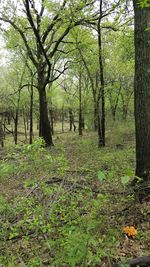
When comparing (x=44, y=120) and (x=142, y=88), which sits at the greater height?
(x=142, y=88)

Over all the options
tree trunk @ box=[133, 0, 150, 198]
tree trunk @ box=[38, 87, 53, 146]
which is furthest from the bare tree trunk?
tree trunk @ box=[133, 0, 150, 198]

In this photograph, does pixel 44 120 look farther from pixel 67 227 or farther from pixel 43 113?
pixel 67 227

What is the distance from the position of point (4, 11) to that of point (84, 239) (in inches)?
517

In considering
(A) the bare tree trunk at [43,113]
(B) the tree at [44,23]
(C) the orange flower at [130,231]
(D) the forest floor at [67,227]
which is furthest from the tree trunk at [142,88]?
(A) the bare tree trunk at [43,113]

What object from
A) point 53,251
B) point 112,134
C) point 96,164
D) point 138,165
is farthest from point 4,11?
point 53,251

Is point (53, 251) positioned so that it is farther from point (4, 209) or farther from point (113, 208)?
point (113, 208)

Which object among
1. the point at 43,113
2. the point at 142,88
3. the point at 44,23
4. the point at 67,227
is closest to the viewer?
the point at 67,227

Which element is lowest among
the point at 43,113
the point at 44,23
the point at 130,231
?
the point at 130,231

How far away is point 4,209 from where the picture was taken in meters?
3.84

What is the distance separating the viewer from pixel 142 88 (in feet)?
14.7

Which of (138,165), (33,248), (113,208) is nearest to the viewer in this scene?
(33,248)

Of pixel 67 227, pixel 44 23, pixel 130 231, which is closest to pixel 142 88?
pixel 130 231

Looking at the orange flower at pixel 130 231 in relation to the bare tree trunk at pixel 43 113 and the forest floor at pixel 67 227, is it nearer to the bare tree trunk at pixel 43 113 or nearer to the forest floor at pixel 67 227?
the forest floor at pixel 67 227

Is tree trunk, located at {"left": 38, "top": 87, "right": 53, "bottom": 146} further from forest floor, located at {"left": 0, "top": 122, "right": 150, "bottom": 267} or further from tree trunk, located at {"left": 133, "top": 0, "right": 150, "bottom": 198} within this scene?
tree trunk, located at {"left": 133, "top": 0, "right": 150, "bottom": 198}
